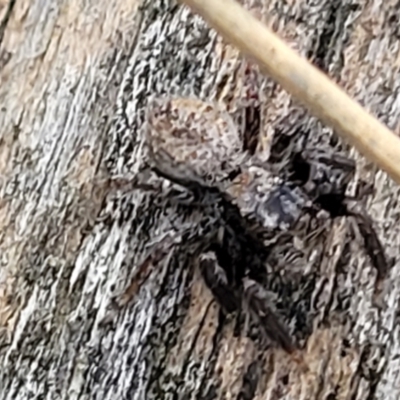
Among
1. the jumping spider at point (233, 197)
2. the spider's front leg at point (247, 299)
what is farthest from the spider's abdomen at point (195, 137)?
the spider's front leg at point (247, 299)

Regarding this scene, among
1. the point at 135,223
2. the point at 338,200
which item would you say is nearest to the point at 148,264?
the point at 135,223

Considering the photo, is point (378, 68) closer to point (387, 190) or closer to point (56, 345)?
point (387, 190)

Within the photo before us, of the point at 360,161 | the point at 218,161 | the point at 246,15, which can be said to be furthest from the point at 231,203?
the point at 246,15

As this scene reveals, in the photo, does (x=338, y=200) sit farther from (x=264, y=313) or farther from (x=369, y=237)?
(x=264, y=313)

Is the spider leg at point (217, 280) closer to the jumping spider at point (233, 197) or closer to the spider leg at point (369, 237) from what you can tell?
the jumping spider at point (233, 197)

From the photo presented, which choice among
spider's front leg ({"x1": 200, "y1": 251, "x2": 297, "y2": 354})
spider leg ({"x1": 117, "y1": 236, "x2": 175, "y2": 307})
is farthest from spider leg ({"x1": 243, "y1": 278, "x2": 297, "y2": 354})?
spider leg ({"x1": 117, "y1": 236, "x2": 175, "y2": 307})

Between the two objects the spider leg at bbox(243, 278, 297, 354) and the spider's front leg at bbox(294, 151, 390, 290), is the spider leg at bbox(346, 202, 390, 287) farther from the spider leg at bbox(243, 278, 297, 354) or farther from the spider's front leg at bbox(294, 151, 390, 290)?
the spider leg at bbox(243, 278, 297, 354)

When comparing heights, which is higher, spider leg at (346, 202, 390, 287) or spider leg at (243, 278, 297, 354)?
spider leg at (346, 202, 390, 287)

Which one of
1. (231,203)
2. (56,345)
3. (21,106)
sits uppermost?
(21,106)

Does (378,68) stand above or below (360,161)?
above
